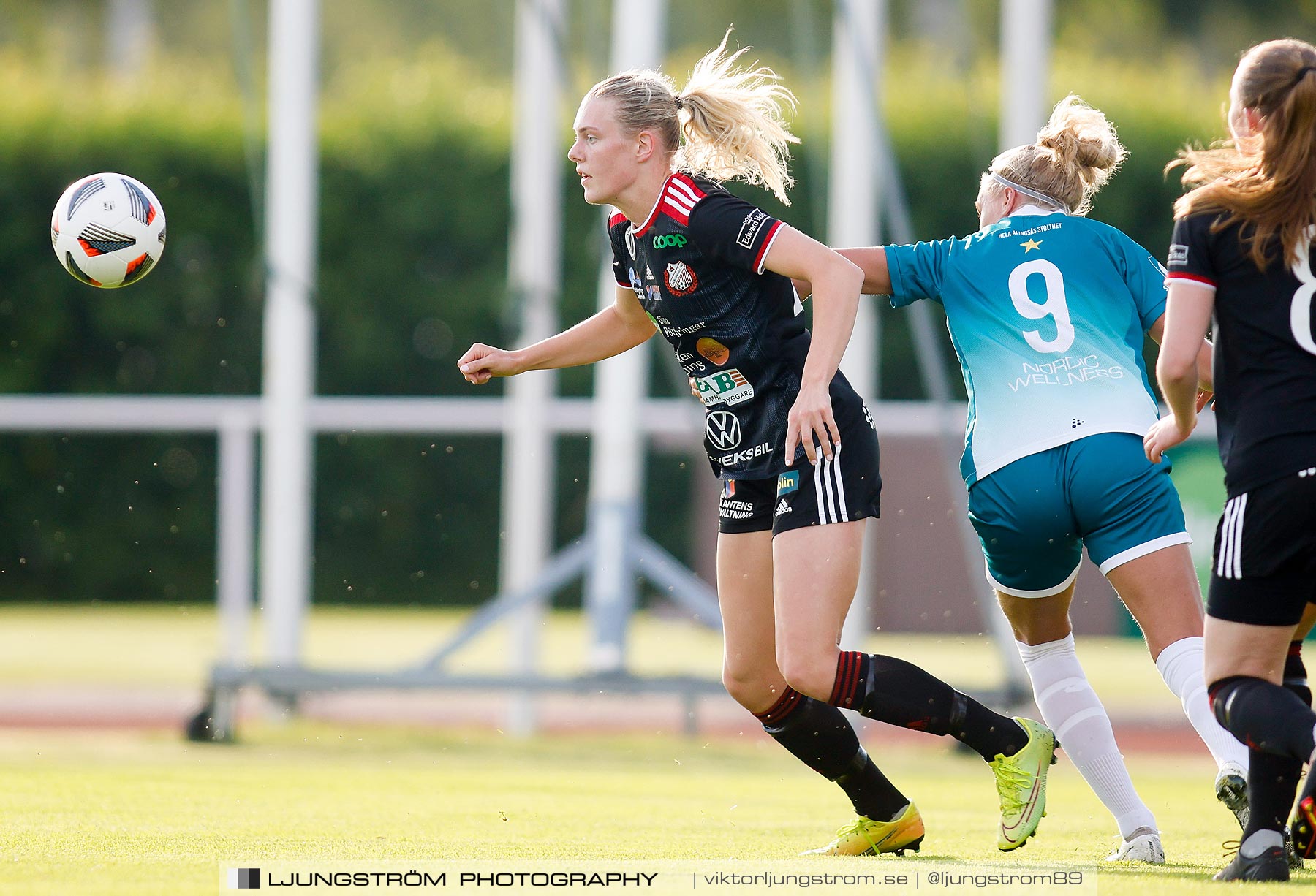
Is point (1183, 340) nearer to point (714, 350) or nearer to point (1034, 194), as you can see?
point (1034, 194)

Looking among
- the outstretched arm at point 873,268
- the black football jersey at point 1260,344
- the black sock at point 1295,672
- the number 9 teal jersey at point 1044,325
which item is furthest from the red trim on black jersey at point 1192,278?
the black sock at point 1295,672

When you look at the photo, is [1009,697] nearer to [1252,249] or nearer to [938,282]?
[938,282]

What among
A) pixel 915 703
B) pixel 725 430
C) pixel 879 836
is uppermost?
pixel 725 430

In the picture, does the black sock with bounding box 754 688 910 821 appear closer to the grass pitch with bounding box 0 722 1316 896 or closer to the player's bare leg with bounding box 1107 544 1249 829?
the grass pitch with bounding box 0 722 1316 896

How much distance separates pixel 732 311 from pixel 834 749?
1.22 m

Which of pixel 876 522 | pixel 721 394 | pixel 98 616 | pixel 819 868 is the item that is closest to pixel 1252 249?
pixel 721 394

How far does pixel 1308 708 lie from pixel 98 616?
16.0 metres

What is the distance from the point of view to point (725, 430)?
443cm

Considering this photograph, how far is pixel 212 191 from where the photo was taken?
53.4ft

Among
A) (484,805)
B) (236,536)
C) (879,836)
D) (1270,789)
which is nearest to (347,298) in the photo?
(236,536)

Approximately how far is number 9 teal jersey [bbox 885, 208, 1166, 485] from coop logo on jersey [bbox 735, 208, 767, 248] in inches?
18.7

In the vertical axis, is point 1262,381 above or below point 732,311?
below

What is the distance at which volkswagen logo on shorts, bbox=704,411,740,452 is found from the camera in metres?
4.40

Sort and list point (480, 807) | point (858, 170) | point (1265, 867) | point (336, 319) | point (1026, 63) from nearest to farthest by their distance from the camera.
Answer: point (1265, 867) → point (480, 807) → point (1026, 63) → point (858, 170) → point (336, 319)
